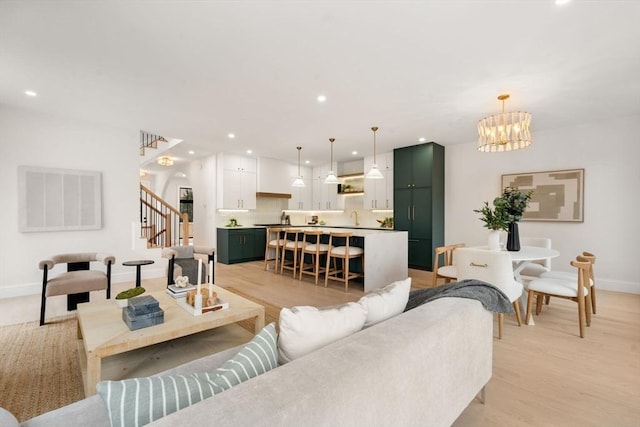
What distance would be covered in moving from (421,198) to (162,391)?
5.82 metres

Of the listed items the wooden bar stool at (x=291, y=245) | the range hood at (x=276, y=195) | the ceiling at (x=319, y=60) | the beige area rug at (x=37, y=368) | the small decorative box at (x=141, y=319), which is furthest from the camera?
the range hood at (x=276, y=195)

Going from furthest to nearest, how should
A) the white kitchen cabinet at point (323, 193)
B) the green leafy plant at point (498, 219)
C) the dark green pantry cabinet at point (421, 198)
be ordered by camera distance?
the white kitchen cabinet at point (323, 193)
the dark green pantry cabinet at point (421, 198)
the green leafy plant at point (498, 219)

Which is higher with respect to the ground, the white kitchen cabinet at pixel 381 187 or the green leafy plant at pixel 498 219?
the white kitchen cabinet at pixel 381 187

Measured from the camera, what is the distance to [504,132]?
11.1ft

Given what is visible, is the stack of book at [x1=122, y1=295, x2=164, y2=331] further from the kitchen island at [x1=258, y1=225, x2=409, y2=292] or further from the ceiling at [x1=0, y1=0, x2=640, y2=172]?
the kitchen island at [x1=258, y1=225, x2=409, y2=292]

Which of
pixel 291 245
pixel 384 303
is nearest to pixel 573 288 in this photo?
pixel 384 303

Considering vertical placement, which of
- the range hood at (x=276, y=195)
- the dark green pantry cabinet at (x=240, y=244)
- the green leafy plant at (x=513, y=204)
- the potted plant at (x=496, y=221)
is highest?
the range hood at (x=276, y=195)

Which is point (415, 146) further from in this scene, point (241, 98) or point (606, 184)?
point (241, 98)

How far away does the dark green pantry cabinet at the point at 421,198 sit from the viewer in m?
5.81

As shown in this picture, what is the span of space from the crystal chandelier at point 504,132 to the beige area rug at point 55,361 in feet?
11.5

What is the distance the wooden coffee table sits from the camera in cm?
164

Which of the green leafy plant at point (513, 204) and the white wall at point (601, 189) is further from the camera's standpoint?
the white wall at point (601, 189)

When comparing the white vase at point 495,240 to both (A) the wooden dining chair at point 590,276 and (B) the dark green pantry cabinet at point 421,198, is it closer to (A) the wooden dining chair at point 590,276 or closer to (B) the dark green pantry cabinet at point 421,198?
(A) the wooden dining chair at point 590,276

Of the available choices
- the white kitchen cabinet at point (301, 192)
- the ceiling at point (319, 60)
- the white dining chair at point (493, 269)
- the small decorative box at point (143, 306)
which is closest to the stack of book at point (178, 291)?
the small decorative box at point (143, 306)
